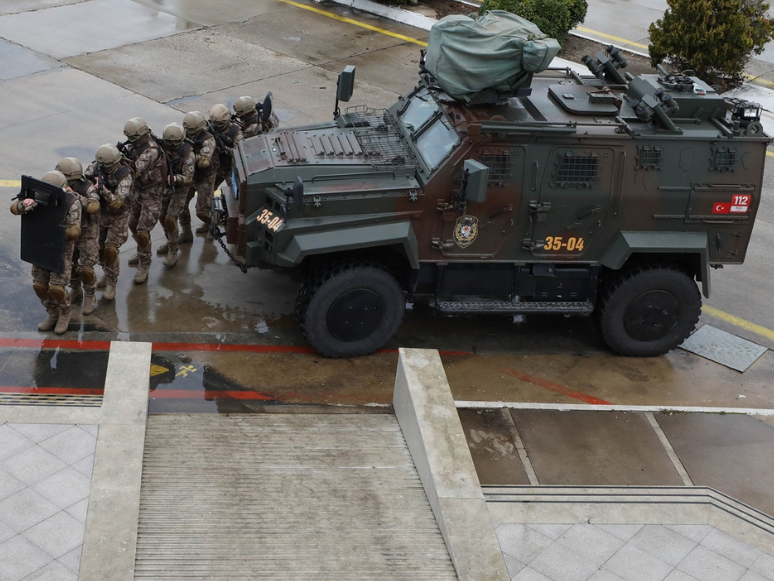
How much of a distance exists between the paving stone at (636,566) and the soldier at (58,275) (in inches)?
210

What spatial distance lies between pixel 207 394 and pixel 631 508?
146 inches

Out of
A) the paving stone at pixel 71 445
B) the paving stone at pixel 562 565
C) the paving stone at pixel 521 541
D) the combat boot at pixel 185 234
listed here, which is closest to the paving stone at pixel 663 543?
the paving stone at pixel 562 565

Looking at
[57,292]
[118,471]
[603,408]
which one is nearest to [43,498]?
[118,471]

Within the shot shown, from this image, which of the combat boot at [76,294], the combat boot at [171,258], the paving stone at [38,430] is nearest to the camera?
the paving stone at [38,430]

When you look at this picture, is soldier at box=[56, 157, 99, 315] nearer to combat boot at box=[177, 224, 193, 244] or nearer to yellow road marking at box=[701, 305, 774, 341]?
combat boot at box=[177, 224, 193, 244]

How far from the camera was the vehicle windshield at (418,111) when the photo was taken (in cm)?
945

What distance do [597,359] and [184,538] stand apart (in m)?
4.98

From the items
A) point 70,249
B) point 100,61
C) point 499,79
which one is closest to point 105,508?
point 70,249

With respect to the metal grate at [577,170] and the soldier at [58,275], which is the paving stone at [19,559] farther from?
the metal grate at [577,170]

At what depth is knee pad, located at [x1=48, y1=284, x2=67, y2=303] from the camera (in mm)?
8953

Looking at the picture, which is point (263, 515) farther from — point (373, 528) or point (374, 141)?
point (374, 141)

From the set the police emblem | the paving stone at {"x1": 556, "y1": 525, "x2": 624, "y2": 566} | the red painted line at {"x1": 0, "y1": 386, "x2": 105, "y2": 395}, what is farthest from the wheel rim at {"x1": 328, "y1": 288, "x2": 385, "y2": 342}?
the paving stone at {"x1": 556, "y1": 525, "x2": 624, "y2": 566}

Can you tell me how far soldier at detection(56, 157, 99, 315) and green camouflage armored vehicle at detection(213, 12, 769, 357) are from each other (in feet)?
3.79

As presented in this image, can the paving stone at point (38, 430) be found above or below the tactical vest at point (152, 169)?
below
